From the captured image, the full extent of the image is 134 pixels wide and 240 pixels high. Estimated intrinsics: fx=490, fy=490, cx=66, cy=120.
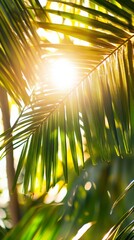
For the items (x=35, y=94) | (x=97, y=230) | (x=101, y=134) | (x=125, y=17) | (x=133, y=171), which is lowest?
(x=97, y=230)

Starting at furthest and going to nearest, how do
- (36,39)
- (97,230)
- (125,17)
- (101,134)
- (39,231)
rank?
(97,230), (39,231), (101,134), (125,17), (36,39)

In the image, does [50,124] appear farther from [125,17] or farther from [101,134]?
[125,17]

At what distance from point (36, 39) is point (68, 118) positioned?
0.36 metres

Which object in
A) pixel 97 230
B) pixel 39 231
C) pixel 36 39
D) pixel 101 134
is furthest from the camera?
pixel 97 230

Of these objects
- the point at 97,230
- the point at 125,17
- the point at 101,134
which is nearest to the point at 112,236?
the point at 101,134

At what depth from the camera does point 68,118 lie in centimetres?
112

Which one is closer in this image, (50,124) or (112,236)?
(112,236)

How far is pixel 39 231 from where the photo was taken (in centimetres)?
123

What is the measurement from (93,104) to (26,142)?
0.19 meters

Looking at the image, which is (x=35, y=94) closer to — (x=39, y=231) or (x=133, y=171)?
(x=39, y=231)

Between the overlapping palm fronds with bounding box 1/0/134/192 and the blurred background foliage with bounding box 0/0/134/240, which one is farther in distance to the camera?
the overlapping palm fronds with bounding box 1/0/134/192

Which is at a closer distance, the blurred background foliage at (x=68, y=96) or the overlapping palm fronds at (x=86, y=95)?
the blurred background foliage at (x=68, y=96)

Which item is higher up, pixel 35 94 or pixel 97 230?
pixel 35 94

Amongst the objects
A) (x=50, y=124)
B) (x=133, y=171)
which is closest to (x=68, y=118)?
(x=50, y=124)
